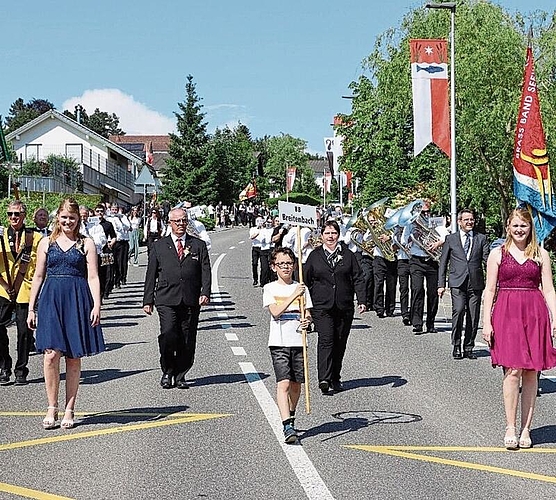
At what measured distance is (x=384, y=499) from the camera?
256 inches

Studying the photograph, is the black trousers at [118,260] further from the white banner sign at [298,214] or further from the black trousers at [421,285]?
the white banner sign at [298,214]

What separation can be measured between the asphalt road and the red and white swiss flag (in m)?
13.8

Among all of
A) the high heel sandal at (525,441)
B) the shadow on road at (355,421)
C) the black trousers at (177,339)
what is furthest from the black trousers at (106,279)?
the high heel sandal at (525,441)

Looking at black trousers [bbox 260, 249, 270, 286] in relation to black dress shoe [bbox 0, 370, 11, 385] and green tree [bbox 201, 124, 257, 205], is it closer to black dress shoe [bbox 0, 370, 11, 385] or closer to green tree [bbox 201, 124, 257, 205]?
black dress shoe [bbox 0, 370, 11, 385]

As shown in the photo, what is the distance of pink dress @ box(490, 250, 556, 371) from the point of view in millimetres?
8148

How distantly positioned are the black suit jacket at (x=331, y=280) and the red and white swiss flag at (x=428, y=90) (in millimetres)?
15845

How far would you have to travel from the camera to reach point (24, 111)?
14725 cm

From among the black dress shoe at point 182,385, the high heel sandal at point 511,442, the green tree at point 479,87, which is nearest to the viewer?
the high heel sandal at point 511,442

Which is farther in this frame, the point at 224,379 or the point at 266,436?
the point at 224,379

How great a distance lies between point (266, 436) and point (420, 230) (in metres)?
8.75

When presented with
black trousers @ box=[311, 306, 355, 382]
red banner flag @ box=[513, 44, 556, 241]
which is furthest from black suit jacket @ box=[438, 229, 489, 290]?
red banner flag @ box=[513, 44, 556, 241]

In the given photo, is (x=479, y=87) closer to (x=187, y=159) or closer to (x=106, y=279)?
(x=106, y=279)

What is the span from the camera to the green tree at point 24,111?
136625 mm

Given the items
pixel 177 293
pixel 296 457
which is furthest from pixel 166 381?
pixel 296 457
